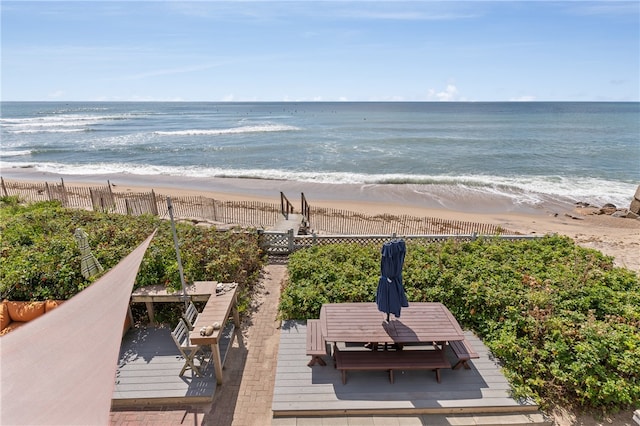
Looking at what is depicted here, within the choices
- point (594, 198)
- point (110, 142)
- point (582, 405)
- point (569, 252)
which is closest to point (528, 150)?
point (594, 198)

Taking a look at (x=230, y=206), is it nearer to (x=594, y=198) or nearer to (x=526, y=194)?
(x=526, y=194)

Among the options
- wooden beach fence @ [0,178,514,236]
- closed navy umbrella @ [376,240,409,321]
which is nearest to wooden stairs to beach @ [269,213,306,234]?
wooden beach fence @ [0,178,514,236]

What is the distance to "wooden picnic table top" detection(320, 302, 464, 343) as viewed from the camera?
6.31 meters

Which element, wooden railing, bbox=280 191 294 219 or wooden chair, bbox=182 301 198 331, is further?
wooden railing, bbox=280 191 294 219

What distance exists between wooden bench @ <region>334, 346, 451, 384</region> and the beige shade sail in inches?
153

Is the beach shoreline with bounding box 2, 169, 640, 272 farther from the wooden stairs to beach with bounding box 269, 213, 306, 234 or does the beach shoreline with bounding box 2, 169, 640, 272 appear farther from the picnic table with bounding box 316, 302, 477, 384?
the picnic table with bounding box 316, 302, 477, 384

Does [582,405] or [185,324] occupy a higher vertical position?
[185,324]

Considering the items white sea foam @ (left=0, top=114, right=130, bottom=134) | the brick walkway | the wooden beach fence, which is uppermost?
white sea foam @ (left=0, top=114, right=130, bottom=134)

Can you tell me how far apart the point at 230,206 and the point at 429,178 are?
707 inches

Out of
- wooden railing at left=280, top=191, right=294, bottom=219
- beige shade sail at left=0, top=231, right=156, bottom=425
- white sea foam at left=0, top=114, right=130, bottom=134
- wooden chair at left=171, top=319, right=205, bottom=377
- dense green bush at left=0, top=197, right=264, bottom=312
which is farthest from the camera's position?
white sea foam at left=0, top=114, right=130, bottom=134

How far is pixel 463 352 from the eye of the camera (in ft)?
22.2

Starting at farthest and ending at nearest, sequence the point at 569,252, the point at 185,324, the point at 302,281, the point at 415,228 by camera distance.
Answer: the point at 415,228, the point at 569,252, the point at 302,281, the point at 185,324

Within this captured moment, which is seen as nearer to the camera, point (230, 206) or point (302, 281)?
point (302, 281)

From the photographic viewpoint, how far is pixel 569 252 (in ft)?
34.7
